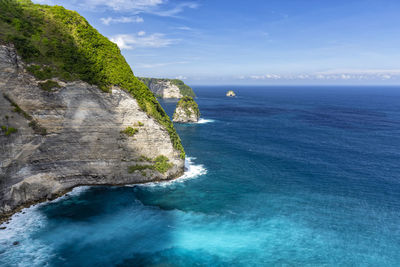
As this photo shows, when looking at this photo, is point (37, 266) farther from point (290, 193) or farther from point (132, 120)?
point (290, 193)

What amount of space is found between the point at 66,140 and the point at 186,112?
8413 cm

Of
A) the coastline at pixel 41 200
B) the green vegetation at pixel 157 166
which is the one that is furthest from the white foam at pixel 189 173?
the green vegetation at pixel 157 166

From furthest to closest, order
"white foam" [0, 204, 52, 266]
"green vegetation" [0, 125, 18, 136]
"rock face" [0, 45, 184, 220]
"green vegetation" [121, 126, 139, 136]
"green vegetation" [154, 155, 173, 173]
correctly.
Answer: "green vegetation" [154, 155, 173, 173] < "green vegetation" [121, 126, 139, 136] < "rock face" [0, 45, 184, 220] < "green vegetation" [0, 125, 18, 136] < "white foam" [0, 204, 52, 266]

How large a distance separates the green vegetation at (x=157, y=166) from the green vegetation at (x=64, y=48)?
17.1 ft

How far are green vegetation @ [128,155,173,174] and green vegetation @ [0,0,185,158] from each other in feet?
17.1

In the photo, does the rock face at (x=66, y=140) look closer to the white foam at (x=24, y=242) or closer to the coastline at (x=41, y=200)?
the coastline at (x=41, y=200)

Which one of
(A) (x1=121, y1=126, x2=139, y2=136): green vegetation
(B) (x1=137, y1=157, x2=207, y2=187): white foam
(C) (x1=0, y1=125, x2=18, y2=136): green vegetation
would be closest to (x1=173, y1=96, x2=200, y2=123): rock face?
(B) (x1=137, y1=157, x2=207, y2=187): white foam

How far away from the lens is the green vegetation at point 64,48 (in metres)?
42.9

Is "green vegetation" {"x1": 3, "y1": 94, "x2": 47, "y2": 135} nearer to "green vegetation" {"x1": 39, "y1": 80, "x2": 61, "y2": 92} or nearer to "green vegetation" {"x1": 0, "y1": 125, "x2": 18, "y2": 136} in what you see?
"green vegetation" {"x1": 0, "y1": 125, "x2": 18, "y2": 136}

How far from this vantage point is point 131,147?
5031cm

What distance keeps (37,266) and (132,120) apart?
28.5m

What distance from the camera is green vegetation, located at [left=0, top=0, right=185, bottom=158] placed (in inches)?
1690

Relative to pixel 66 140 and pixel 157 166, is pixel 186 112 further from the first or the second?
pixel 66 140

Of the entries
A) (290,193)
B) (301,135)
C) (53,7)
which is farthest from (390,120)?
(53,7)
